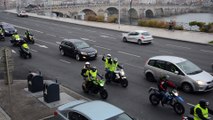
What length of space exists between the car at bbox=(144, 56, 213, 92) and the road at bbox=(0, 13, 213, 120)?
48 cm

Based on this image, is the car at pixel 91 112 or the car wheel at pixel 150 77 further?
the car wheel at pixel 150 77

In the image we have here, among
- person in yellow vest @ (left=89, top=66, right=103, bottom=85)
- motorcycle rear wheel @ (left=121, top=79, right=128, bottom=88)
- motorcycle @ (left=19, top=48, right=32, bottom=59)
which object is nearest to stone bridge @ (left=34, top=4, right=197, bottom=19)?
motorcycle @ (left=19, top=48, right=32, bottom=59)

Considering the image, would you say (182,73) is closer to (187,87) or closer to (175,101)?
(187,87)

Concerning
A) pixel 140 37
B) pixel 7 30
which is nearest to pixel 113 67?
pixel 140 37

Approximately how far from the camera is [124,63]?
22.9 metres

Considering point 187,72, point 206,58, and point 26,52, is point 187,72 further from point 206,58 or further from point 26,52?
point 26,52

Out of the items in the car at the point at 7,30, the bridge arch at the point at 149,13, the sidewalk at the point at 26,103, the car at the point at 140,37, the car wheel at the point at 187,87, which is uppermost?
the bridge arch at the point at 149,13

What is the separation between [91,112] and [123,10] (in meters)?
117

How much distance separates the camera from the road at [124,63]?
14.6 metres

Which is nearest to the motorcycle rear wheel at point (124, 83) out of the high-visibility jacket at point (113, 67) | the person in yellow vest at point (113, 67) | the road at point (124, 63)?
the road at point (124, 63)

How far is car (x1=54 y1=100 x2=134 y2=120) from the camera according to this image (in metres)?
9.26

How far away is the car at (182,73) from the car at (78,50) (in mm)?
7268

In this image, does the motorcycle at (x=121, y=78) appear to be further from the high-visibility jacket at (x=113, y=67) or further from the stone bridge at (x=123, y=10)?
the stone bridge at (x=123, y=10)

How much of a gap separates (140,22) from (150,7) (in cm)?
8330
